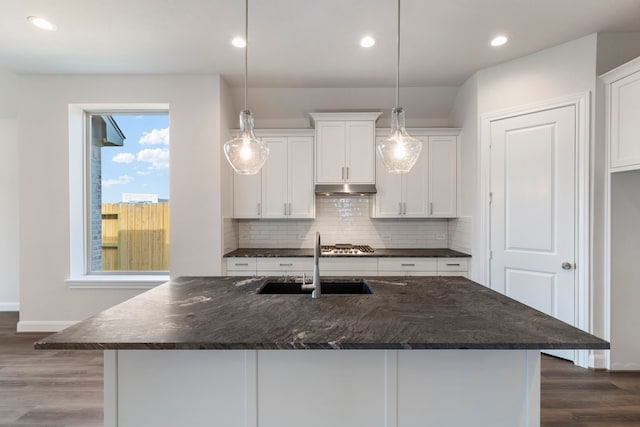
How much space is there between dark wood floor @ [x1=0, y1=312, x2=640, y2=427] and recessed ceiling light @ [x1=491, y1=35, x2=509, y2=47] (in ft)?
9.85

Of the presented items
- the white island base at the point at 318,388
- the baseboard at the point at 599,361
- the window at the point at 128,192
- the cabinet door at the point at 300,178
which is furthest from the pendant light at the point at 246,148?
the baseboard at the point at 599,361

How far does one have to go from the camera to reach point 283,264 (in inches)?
147

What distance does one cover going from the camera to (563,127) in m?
2.98

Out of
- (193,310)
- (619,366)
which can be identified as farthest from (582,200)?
(193,310)

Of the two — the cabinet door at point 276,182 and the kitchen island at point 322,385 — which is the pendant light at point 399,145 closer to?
the kitchen island at point 322,385

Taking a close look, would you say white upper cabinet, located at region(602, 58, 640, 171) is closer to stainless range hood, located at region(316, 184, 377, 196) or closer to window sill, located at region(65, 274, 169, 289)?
stainless range hood, located at region(316, 184, 377, 196)

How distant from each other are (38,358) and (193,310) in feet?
8.78

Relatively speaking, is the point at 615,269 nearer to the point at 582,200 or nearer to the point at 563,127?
the point at 582,200

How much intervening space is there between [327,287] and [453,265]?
2050mm

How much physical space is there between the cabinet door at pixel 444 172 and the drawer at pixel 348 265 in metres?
1.12

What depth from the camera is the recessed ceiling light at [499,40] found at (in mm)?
2885

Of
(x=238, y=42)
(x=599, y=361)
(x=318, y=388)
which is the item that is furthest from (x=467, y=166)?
(x=318, y=388)

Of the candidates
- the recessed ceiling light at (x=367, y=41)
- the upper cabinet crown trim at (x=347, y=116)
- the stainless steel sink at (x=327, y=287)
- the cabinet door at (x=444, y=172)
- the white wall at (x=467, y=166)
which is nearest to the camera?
the stainless steel sink at (x=327, y=287)

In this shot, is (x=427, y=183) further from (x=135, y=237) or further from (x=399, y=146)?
(x=135, y=237)
